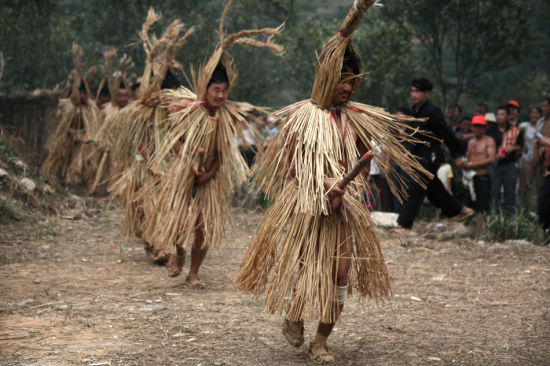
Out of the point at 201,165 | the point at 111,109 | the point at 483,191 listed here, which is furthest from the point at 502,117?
the point at 111,109

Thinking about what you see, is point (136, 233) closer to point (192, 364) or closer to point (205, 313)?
point (205, 313)

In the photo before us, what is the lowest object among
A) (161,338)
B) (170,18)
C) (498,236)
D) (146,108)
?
(161,338)

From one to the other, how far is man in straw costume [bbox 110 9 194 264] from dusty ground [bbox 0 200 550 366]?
481mm

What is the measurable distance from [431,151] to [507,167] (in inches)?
71.6

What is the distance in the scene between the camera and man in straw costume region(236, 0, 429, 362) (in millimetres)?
3240

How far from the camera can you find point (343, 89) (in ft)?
11.3

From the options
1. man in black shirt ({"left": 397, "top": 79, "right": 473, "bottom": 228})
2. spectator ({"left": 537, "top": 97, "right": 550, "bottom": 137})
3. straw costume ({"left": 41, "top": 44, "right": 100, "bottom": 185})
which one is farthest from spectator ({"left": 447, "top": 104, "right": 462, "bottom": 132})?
straw costume ({"left": 41, "top": 44, "right": 100, "bottom": 185})

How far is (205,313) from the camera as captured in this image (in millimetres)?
4207

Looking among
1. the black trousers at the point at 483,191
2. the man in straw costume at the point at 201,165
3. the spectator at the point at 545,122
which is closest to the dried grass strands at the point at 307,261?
the man in straw costume at the point at 201,165

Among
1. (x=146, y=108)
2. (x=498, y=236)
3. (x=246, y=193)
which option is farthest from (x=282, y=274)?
(x=246, y=193)

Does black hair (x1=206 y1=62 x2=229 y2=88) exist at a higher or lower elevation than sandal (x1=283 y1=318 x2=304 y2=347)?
higher

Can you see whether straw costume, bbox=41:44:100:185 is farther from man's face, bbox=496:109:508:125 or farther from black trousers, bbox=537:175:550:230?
black trousers, bbox=537:175:550:230

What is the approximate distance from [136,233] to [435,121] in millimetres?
3226

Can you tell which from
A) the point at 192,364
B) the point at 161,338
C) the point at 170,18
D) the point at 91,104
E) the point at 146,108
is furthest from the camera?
the point at 170,18
